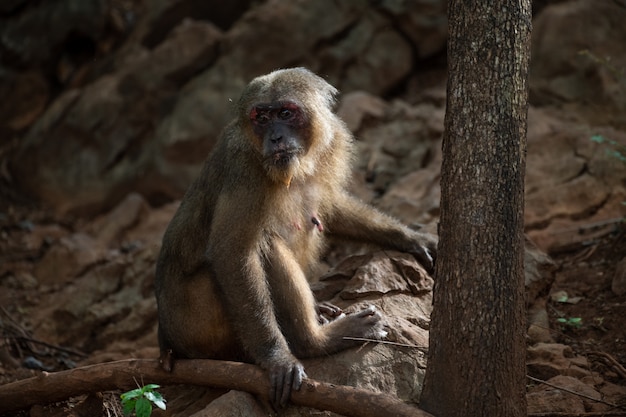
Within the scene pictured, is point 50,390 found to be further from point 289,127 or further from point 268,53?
point 268,53

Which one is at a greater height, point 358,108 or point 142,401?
point 358,108

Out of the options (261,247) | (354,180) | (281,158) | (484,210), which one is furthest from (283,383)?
(354,180)

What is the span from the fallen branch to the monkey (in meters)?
0.13

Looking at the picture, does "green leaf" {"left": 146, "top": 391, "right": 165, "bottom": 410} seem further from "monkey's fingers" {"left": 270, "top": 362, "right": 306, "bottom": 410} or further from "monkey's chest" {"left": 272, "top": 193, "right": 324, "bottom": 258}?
"monkey's chest" {"left": 272, "top": 193, "right": 324, "bottom": 258}

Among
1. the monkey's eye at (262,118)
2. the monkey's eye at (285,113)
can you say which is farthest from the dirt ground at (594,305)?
the monkey's eye at (262,118)

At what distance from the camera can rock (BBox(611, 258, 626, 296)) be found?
21.9ft

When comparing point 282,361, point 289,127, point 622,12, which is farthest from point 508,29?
point 622,12

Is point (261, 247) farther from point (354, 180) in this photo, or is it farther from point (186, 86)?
point (186, 86)

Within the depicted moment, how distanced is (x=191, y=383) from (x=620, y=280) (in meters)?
3.93

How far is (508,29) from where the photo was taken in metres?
4.28

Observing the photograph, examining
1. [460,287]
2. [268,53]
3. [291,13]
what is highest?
[291,13]

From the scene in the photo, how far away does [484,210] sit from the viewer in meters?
4.39

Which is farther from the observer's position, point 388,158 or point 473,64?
point 388,158

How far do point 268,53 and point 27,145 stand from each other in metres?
4.55
